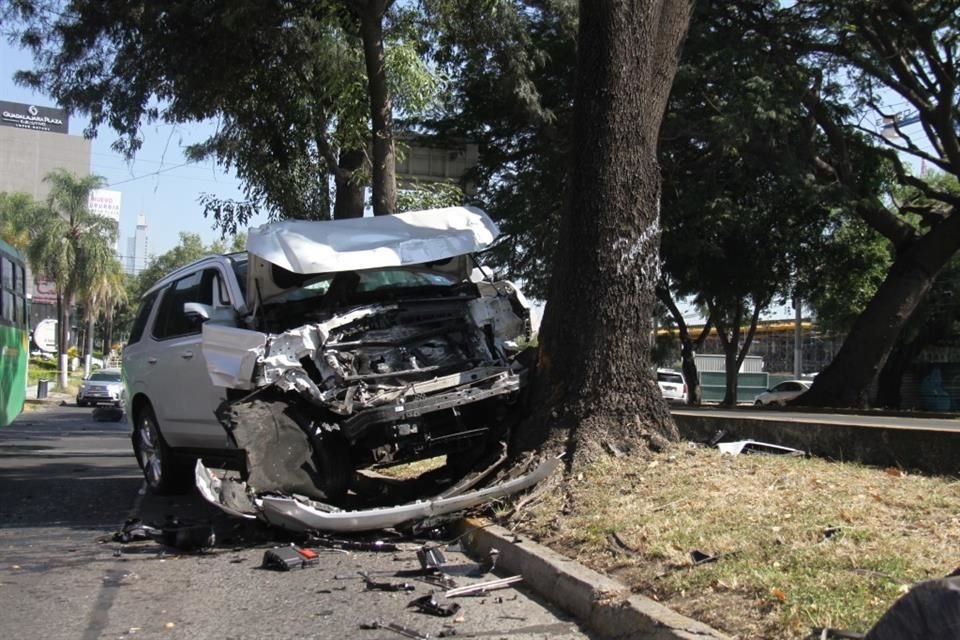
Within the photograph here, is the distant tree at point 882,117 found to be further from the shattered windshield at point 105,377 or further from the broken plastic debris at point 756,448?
the shattered windshield at point 105,377

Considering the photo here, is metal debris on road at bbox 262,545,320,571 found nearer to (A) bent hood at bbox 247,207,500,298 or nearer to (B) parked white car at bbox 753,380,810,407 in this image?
(A) bent hood at bbox 247,207,500,298

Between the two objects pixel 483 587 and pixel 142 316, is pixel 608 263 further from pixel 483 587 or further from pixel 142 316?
pixel 142 316

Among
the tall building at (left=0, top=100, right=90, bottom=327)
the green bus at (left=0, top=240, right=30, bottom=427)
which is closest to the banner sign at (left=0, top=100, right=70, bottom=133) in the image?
the tall building at (left=0, top=100, right=90, bottom=327)

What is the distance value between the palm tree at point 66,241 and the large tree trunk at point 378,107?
1458 inches

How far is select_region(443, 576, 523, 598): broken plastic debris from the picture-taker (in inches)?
208

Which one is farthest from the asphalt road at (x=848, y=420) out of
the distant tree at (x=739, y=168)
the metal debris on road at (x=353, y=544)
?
the distant tree at (x=739, y=168)

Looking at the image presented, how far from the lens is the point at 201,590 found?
5.56 metres

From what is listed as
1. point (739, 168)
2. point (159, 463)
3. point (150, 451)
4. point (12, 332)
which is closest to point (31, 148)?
point (739, 168)

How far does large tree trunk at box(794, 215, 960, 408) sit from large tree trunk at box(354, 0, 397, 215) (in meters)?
13.6

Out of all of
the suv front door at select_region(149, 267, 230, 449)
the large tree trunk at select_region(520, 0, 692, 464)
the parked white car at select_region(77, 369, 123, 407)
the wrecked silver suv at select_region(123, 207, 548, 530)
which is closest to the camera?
the wrecked silver suv at select_region(123, 207, 548, 530)

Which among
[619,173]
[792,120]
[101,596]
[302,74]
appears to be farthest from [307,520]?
[792,120]

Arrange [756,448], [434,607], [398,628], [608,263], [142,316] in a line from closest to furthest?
[398,628] → [434,607] → [608,263] → [756,448] → [142,316]

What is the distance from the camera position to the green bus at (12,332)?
12.0 m

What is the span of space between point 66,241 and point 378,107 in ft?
124
